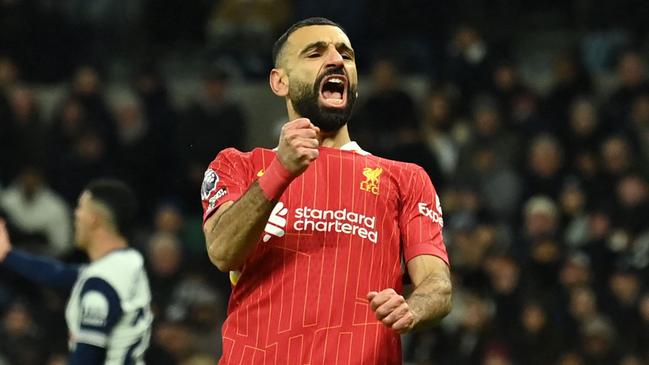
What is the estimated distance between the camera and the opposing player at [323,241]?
4.47 meters

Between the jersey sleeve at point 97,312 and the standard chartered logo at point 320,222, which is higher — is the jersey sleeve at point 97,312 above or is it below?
above

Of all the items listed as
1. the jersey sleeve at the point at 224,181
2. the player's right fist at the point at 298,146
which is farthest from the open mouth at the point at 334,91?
the player's right fist at the point at 298,146

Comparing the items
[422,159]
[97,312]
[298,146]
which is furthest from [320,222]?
[422,159]

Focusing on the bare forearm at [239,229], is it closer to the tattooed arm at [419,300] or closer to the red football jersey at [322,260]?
the red football jersey at [322,260]

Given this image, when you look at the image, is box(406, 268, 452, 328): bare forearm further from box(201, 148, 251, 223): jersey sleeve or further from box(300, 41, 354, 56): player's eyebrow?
box(300, 41, 354, 56): player's eyebrow

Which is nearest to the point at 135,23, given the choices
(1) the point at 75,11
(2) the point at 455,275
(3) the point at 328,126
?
(1) the point at 75,11

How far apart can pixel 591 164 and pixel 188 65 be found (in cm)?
482

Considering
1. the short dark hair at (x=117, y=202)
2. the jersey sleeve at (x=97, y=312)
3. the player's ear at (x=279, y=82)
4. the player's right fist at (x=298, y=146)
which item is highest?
the short dark hair at (x=117, y=202)

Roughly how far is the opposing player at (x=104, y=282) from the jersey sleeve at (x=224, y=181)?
236 centimetres

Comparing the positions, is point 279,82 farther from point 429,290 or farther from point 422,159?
point 422,159

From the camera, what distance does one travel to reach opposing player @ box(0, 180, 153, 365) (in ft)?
22.4

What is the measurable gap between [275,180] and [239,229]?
210 mm

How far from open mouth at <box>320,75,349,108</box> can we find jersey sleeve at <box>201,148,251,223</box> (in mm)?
354

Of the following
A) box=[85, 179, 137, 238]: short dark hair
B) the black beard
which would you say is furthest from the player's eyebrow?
box=[85, 179, 137, 238]: short dark hair
